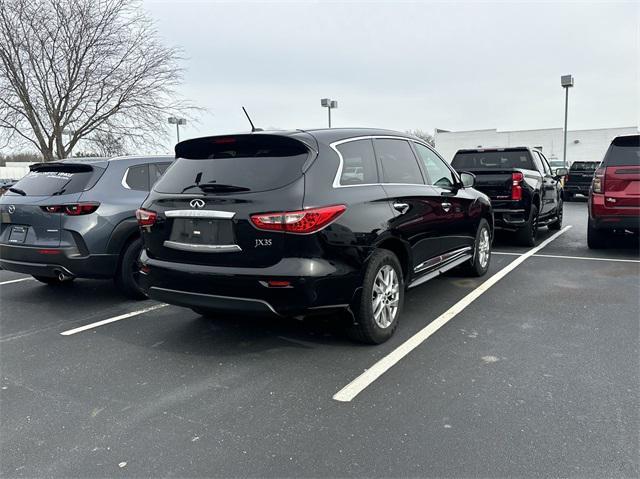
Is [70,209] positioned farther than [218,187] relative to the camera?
Yes

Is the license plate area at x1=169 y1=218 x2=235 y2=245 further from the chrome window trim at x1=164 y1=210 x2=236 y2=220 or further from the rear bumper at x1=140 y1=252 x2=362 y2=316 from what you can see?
the rear bumper at x1=140 y1=252 x2=362 y2=316

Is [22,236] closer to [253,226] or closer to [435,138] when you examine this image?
[253,226]

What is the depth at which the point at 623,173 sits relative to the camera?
746 cm

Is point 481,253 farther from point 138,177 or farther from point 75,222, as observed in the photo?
point 75,222

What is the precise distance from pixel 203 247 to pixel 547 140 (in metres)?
63.1

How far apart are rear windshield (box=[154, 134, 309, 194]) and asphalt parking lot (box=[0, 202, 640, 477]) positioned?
1331 millimetres

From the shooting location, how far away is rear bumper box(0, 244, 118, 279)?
523cm

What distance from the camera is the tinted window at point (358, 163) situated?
3.95m

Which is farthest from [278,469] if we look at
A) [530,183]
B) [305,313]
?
[530,183]

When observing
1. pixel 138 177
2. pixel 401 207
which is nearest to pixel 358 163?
pixel 401 207

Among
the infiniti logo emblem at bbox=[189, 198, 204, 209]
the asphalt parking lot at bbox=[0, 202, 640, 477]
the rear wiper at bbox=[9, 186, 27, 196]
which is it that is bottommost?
the asphalt parking lot at bbox=[0, 202, 640, 477]

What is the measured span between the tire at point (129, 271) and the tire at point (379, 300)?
279 cm

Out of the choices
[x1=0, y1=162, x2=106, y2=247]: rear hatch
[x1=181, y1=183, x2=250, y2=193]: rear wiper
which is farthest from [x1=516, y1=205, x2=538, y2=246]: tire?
[x1=0, y1=162, x2=106, y2=247]: rear hatch

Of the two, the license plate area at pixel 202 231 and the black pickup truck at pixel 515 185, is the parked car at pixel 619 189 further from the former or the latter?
the license plate area at pixel 202 231
